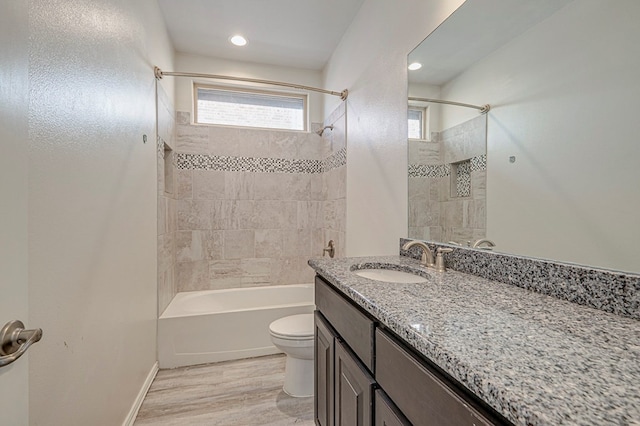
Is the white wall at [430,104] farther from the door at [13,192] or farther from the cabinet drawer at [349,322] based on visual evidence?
the door at [13,192]

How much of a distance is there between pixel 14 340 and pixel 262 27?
8.83 feet

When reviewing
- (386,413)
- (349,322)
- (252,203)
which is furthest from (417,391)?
(252,203)

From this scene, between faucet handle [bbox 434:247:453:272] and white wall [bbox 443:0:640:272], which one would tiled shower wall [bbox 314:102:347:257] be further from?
white wall [bbox 443:0:640:272]

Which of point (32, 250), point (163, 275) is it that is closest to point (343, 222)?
point (163, 275)

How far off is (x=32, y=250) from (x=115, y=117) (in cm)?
86

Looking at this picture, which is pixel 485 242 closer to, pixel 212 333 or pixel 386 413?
pixel 386 413

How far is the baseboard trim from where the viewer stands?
5.16ft

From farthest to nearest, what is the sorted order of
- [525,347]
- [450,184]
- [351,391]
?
[450,184] < [351,391] < [525,347]

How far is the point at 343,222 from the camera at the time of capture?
104 inches

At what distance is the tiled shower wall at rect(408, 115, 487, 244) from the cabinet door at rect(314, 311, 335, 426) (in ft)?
2.38

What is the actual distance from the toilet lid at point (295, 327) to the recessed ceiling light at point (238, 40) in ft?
8.29

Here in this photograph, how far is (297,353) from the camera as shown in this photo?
5.96 ft

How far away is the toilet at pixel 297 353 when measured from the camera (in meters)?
1.80

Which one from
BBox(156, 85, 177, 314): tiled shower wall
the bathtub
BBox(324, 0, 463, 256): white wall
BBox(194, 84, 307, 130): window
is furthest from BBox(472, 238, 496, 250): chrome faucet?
BBox(194, 84, 307, 130): window
